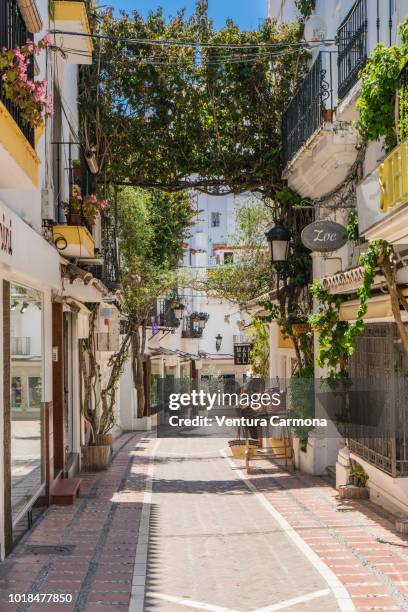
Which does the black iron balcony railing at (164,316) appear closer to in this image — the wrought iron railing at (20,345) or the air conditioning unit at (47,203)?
the air conditioning unit at (47,203)

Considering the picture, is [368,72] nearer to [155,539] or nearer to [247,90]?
[155,539]

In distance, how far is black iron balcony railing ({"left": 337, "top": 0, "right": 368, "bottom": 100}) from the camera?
1359 centimetres

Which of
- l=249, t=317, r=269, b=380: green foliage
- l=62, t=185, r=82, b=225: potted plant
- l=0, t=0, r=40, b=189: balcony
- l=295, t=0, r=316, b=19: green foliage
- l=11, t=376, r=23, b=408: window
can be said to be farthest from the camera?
l=249, t=317, r=269, b=380: green foliage

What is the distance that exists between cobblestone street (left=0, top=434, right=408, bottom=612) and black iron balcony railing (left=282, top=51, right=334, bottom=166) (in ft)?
20.8

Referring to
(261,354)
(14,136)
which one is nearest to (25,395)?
(14,136)

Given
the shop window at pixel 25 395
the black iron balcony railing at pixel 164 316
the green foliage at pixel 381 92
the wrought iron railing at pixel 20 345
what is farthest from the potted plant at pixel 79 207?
the black iron balcony railing at pixel 164 316

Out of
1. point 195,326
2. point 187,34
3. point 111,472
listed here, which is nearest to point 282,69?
point 187,34

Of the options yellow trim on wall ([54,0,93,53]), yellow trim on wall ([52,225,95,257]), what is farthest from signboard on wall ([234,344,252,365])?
yellow trim on wall ([54,0,93,53])

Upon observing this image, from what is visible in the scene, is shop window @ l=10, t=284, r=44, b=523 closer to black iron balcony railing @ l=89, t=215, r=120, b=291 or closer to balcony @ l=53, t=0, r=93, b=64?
balcony @ l=53, t=0, r=93, b=64

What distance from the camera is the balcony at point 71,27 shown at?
1355 cm

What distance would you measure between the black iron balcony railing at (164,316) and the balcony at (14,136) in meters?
25.8

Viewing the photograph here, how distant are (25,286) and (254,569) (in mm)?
4694

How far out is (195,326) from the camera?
4400 cm

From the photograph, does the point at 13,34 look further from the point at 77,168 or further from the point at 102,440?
the point at 102,440
